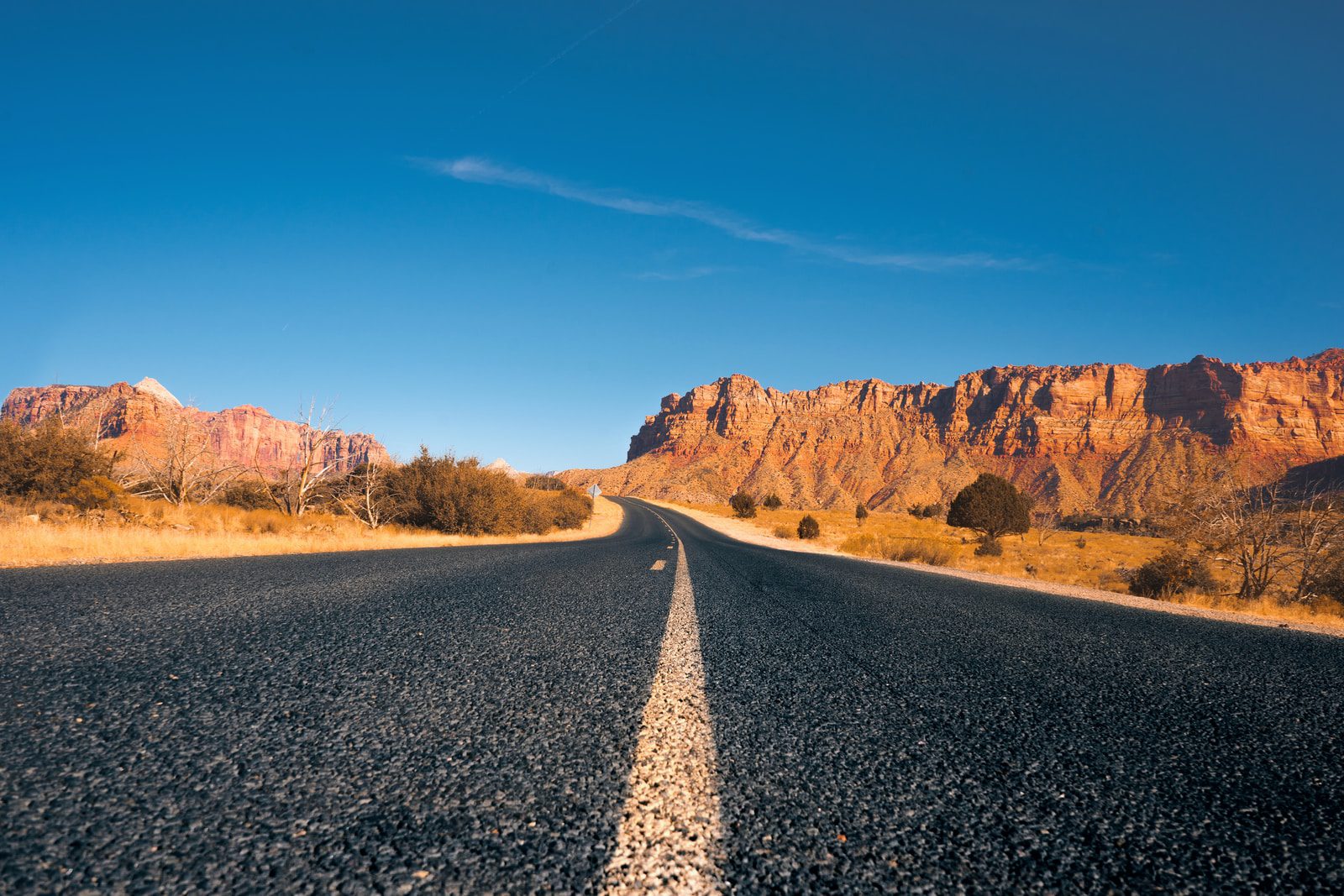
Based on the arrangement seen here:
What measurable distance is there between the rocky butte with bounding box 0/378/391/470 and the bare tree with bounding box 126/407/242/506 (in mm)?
511

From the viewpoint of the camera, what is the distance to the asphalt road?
4.06ft

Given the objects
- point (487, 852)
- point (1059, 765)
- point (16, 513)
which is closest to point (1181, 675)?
point (1059, 765)

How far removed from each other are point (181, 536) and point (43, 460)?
8.54 meters

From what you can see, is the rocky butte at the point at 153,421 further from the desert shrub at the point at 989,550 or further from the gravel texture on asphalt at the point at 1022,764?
the desert shrub at the point at 989,550

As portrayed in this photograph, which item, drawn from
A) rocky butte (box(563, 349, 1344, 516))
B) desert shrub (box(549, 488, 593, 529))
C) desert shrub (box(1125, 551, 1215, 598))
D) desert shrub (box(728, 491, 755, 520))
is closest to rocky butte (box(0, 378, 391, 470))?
desert shrub (box(549, 488, 593, 529))

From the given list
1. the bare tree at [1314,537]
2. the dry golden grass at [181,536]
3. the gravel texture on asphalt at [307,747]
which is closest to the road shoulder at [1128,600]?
the bare tree at [1314,537]

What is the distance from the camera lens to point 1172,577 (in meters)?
12.8

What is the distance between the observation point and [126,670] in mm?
2439

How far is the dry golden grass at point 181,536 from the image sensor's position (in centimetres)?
741

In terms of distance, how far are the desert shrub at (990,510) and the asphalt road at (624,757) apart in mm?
38308

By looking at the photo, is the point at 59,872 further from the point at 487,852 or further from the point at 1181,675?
the point at 1181,675

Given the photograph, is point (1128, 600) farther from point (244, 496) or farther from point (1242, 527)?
point (244, 496)

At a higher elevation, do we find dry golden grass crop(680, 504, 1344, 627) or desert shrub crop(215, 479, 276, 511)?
desert shrub crop(215, 479, 276, 511)

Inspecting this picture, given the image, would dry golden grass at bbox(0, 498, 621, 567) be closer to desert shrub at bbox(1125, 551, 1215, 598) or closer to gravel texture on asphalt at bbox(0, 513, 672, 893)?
gravel texture on asphalt at bbox(0, 513, 672, 893)
